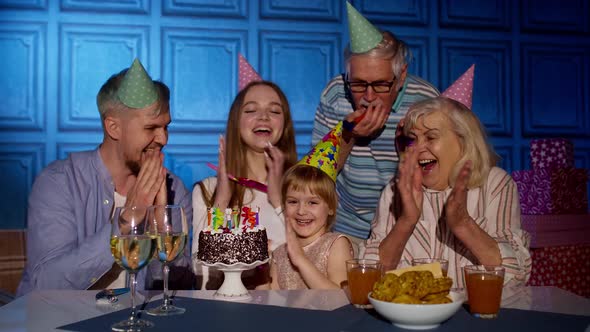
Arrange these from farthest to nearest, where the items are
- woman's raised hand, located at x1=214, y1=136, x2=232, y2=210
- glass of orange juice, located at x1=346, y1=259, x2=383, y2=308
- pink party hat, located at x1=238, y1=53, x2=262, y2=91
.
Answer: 1. pink party hat, located at x1=238, y1=53, x2=262, y2=91
2. woman's raised hand, located at x1=214, y1=136, x2=232, y2=210
3. glass of orange juice, located at x1=346, y1=259, x2=383, y2=308

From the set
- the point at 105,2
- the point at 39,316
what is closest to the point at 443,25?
the point at 105,2

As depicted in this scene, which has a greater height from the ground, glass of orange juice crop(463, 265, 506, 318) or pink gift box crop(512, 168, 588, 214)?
pink gift box crop(512, 168, 588, 214)

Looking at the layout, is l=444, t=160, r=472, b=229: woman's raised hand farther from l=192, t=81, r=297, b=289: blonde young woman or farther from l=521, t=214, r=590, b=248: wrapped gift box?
l=521, t=214, r=590, b=248: wrapped gift box

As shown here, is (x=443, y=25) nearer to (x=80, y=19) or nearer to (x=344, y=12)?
(x=344, y=12)

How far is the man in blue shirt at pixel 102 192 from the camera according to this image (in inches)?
83.1

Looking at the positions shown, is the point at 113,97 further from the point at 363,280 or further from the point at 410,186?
the point at 363,280

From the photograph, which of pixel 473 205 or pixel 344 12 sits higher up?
pixel 344 12

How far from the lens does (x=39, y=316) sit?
4.58ft

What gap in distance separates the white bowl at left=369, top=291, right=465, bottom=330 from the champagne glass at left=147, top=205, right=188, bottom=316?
0.46 metres

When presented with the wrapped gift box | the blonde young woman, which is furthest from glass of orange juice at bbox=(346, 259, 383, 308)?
the wrapped gift box

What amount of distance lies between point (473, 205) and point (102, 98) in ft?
4.96

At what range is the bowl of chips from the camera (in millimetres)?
1259

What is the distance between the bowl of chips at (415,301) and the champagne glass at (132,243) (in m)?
0.50

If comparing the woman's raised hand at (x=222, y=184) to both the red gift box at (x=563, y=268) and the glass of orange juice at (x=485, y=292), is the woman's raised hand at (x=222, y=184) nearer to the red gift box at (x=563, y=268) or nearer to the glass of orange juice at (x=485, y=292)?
the glass of orange juice at (x=485, y=292)
